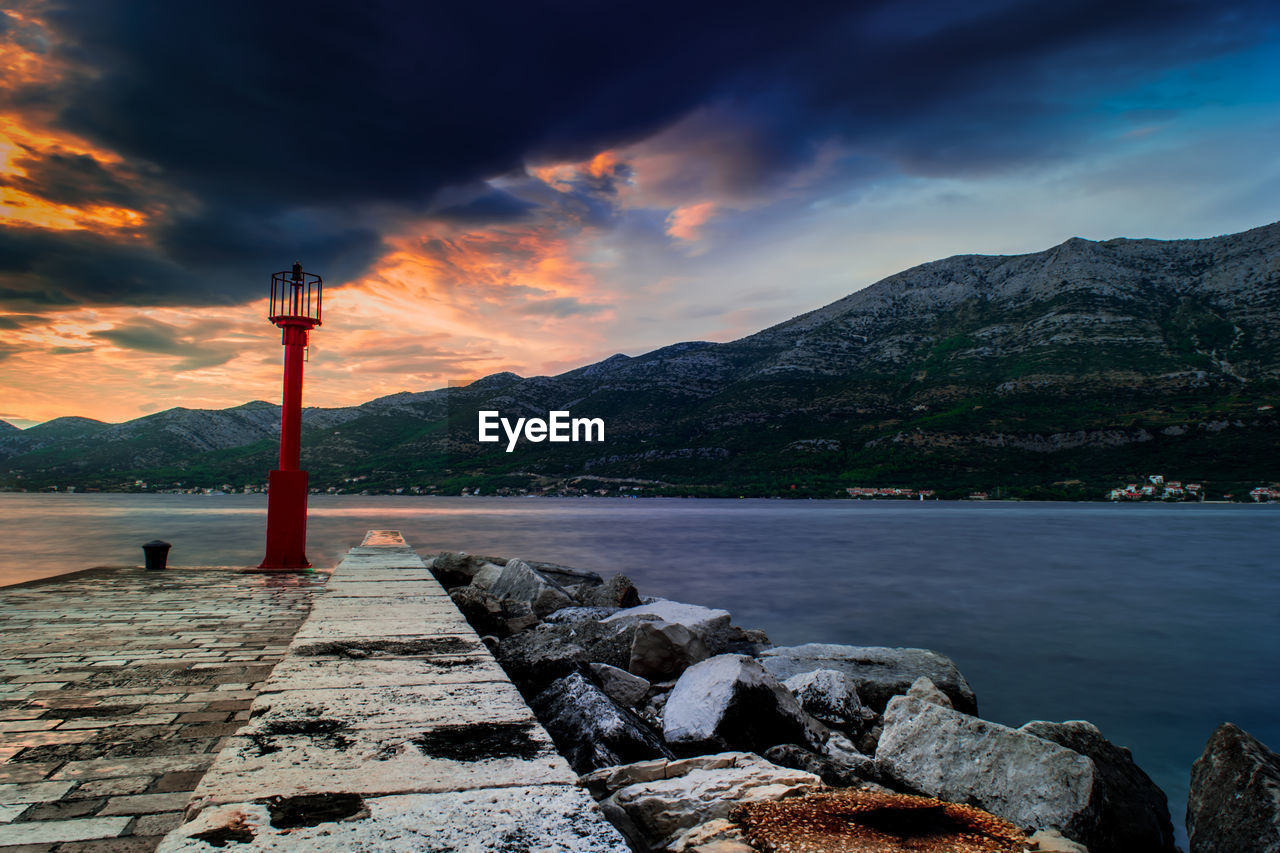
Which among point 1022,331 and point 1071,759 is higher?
point 1022,331

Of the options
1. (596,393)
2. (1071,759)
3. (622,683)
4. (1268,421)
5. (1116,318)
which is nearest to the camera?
(1071,759)

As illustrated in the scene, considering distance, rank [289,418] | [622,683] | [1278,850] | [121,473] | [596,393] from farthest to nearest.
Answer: [121,473], [596,393], [289,418], [622,683], [1278,850]

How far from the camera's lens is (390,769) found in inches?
96.2

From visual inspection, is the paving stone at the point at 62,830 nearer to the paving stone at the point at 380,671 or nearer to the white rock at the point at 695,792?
the paving stone at the point at 380,671


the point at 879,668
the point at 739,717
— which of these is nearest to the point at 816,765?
the point at 739,717

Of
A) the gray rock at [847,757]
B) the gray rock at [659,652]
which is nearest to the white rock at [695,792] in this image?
the gray rock at [847,757]

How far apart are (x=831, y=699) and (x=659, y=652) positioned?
1.71m

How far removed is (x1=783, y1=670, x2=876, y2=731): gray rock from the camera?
5.85 m

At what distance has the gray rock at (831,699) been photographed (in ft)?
19.2

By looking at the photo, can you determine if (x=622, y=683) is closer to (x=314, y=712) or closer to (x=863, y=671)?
(x=863, y=671)

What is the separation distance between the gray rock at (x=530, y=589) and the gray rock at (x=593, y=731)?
540cm

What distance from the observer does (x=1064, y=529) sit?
47750 mm

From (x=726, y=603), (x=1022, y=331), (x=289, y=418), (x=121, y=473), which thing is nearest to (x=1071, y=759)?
(x=289, y=418)

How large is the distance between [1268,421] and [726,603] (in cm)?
8449
